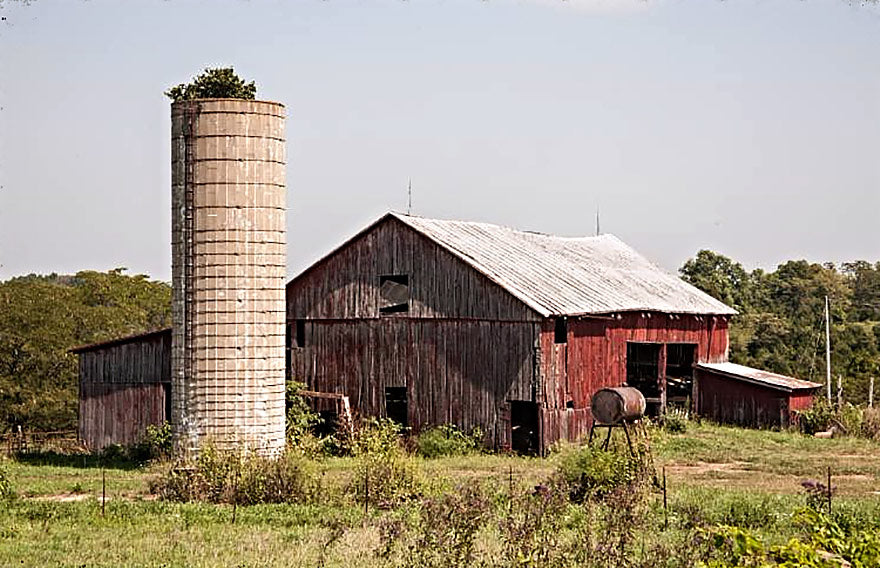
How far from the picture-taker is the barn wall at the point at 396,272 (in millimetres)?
29844

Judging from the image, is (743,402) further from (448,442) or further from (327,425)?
(327,425)

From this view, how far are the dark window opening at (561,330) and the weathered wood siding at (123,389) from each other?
29.4 ft

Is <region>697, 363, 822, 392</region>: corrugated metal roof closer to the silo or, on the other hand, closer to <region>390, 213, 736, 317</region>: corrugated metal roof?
<region>390, 213, 736, 317</region>: corrugated metal roof

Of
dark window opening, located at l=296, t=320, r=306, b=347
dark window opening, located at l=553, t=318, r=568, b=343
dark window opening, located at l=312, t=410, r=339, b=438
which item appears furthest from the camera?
dark window opening, located at l=296, t=320, r=306, b=347

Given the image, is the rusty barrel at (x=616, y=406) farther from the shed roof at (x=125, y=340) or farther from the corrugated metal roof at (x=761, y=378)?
the corrugated metal roof at (x=761, y=378)

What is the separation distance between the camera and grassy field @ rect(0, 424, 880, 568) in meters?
16.2

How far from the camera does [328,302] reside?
31844 mm

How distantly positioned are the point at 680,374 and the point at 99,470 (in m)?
19.0

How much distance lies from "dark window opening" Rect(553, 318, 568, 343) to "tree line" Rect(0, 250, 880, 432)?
12906mm

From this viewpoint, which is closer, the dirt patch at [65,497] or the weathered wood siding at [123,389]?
the dirt patch at [65,497]

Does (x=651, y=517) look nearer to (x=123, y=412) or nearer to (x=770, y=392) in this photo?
(x=123, y=412)

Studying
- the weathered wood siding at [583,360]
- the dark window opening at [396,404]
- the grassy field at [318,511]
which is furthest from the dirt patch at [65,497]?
the weathered wood siding at [583,360]

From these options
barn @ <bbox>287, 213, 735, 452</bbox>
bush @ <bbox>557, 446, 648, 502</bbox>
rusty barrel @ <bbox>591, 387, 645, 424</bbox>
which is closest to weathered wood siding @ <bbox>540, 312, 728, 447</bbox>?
barn @ <bbox>287, 213, 735, 452</bbox>

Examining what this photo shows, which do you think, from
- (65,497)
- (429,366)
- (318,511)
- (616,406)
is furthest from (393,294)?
→ (318,511)
